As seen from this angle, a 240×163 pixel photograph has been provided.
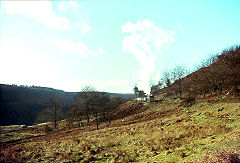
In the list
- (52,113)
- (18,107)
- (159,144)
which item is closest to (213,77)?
(159,144)

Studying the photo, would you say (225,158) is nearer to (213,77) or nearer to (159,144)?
(159,144)

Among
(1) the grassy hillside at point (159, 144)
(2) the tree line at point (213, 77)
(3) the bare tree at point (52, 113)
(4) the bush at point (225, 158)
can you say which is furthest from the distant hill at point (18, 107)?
(4) the bush at point (225, 158)

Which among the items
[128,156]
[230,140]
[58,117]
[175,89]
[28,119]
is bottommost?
[28,119]

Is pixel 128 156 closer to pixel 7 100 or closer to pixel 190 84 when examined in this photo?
pixel 190 84

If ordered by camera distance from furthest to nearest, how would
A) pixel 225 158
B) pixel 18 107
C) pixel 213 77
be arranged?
pixel 18 107, pixel 213 77, pixel 225 158

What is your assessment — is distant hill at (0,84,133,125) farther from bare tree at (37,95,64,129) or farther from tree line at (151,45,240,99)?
tree line at (151,45,240,99)

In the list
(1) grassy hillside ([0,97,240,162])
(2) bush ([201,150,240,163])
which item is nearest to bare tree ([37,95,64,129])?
(1) grassy hillside ([0,97,240,162])

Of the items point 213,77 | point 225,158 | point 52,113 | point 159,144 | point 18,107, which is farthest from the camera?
point 18,107

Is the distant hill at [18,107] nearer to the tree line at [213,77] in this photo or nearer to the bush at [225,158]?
the tree line at [213,77]

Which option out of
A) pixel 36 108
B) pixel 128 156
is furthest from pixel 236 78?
pixel 36 108

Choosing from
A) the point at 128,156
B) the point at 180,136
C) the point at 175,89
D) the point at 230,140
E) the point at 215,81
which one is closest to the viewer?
the point at 230,140

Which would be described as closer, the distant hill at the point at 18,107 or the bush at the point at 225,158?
the bush at the point at 225,158

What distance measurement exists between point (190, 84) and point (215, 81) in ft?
48.9

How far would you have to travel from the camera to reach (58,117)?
52.4 metres
